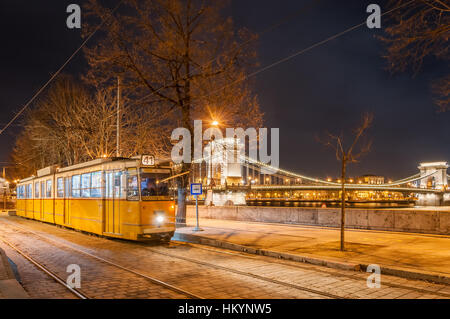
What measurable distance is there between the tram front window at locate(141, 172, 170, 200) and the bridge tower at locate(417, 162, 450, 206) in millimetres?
93986

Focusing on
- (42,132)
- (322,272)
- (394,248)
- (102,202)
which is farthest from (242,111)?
(42,132)

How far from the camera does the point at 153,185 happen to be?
14.1m

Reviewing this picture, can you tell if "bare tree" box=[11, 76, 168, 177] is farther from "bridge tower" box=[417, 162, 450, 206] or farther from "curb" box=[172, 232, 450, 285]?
"bridge tower" box=[417, 162, 450, 206]

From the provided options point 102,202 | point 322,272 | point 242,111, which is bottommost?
point 322,272

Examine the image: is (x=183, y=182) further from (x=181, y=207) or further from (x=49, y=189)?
(x=49, y=189)

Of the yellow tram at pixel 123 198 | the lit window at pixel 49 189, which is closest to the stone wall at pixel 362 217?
the yellow tram at pixel 123 198

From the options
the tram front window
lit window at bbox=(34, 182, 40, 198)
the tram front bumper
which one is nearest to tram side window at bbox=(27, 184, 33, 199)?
lit window at bbox=(34, 182, 40, 198)

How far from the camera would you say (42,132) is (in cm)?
3491

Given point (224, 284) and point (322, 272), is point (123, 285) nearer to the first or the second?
point (224, 284)

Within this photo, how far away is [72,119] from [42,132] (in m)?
5.18

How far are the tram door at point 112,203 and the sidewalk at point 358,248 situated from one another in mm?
3100

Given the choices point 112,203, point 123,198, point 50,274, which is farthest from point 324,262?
point 112,203
